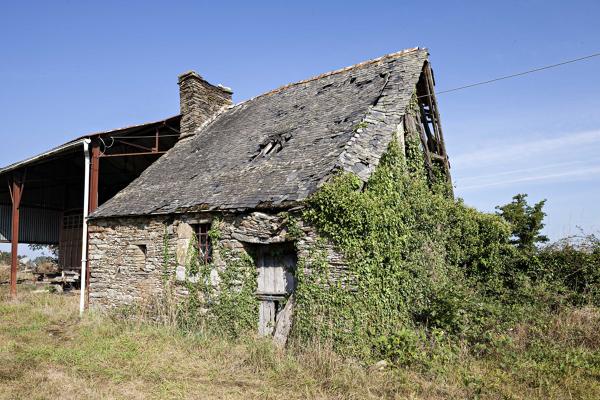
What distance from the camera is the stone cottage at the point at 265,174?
26.7 ft

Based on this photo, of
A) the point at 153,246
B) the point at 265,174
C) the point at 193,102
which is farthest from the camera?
the point at 193,102

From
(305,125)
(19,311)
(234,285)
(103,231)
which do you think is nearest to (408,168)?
(305,125)

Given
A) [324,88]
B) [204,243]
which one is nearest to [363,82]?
[324,88]

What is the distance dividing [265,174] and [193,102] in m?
6.79

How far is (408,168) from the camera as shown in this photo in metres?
9.84

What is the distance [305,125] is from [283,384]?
20.9 ft

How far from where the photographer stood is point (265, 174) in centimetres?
916

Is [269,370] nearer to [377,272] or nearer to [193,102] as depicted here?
[377,272]

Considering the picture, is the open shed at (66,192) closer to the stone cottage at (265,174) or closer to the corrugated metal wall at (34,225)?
the corrugated metal wall at (34,225)

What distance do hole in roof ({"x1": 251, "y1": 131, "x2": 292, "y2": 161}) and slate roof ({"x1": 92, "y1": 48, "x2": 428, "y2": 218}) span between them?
0.03 m

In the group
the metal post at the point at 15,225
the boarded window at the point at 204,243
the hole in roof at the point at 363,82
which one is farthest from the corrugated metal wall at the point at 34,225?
the hole in roof at the point at 363,82

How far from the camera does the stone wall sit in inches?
311

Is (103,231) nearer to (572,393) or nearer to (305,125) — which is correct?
(305,125)

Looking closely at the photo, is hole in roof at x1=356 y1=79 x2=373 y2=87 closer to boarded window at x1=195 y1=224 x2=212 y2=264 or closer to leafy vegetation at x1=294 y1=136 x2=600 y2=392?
Answer: leafy vegetation at x1=294 y1=136 x2=600 y2=392
